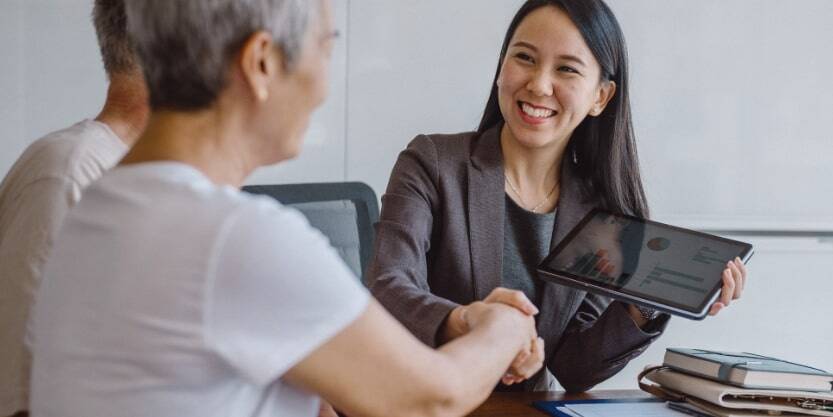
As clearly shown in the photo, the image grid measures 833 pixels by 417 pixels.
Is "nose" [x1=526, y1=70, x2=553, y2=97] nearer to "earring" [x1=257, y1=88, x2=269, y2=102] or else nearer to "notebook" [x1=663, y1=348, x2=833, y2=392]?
"notebook" [x1=663, y1=348, x2=833, y2=392]

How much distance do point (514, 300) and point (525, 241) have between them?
615 millimetres

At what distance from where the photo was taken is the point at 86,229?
95 cm

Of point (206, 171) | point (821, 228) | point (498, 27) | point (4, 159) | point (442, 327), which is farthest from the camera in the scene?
point (821, 228)

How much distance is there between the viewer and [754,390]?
1641 millimetres

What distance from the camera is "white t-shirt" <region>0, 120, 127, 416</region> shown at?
1.26m

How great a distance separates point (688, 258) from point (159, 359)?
3.35 ft

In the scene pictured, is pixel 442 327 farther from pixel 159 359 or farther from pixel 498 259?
pixel 159 359

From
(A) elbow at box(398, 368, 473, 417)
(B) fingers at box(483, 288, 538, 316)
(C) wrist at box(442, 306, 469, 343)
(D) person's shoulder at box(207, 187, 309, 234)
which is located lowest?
(C) wrist at box(442, 306, 469, 343)

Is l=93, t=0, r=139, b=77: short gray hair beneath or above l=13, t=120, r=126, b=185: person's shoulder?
above

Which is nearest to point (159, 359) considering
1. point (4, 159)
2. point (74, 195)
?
point (74, 195)

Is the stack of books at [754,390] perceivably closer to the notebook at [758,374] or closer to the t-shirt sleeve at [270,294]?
the notebook at [758,374]

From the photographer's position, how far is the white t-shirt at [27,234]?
126 cm

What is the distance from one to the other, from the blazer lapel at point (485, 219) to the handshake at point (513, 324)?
1.15 ft

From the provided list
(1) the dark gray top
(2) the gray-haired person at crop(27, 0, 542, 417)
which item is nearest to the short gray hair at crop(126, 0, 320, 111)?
(2) the gray-haired person at crop(27, 0, 542, 417)
